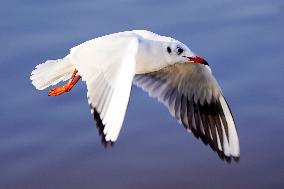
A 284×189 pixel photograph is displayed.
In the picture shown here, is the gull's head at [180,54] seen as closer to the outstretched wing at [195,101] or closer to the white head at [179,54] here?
the white head at [179,54]

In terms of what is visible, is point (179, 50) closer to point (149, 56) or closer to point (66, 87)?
point (149, 56)

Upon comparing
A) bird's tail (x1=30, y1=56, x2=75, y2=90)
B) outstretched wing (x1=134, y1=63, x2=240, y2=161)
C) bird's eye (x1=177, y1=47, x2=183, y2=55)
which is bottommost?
outstretched wing (x1=134, y1=63, x2=240, y2=161)

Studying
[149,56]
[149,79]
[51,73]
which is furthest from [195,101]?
[51,73]

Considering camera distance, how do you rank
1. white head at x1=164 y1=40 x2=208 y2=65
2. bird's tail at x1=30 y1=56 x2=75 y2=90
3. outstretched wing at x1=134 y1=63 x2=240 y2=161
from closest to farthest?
white head at x1=164 y1=40 x2=208 y2=65
bird's tail at x1=30 y1=56 x2=75 y2=90
outstretched wing at x1=134 y1=63 x2=240 y2=161

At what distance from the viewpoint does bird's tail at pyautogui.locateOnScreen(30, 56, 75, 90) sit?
5254 millimetres

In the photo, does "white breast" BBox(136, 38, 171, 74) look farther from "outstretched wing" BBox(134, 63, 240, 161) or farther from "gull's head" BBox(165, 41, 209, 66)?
"outstretched wing" BBox(134, 63, 240, 161)

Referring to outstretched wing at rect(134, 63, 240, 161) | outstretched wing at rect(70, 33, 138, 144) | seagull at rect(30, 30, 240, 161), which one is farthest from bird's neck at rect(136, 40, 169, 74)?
outstretched wing at rect(134, 63, 240, 161)

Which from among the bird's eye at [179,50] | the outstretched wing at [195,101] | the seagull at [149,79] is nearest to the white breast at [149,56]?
the seagull at [149,79]

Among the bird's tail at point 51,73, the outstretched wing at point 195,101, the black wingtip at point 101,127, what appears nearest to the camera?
the black wingtip at point 101,127

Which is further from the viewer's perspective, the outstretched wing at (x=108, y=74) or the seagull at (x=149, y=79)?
the seagull at (x=149, y=79)

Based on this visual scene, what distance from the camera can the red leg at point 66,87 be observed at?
208 inches

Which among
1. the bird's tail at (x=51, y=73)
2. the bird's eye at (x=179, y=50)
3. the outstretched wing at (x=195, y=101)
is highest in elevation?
the bird's eye at (x=179, y=50)

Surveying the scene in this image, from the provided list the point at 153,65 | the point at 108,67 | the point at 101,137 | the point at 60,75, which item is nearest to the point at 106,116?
the point at 101,137

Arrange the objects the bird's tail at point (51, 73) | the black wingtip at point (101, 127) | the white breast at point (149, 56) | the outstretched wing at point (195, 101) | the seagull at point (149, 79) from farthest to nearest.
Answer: the outstretched wing at point (195, 101)
the bird's tail at point (51, 73)
the white breast at point (149, 56)
the seagull at point (149, 79)
the black wingtip at point (101, 127)
